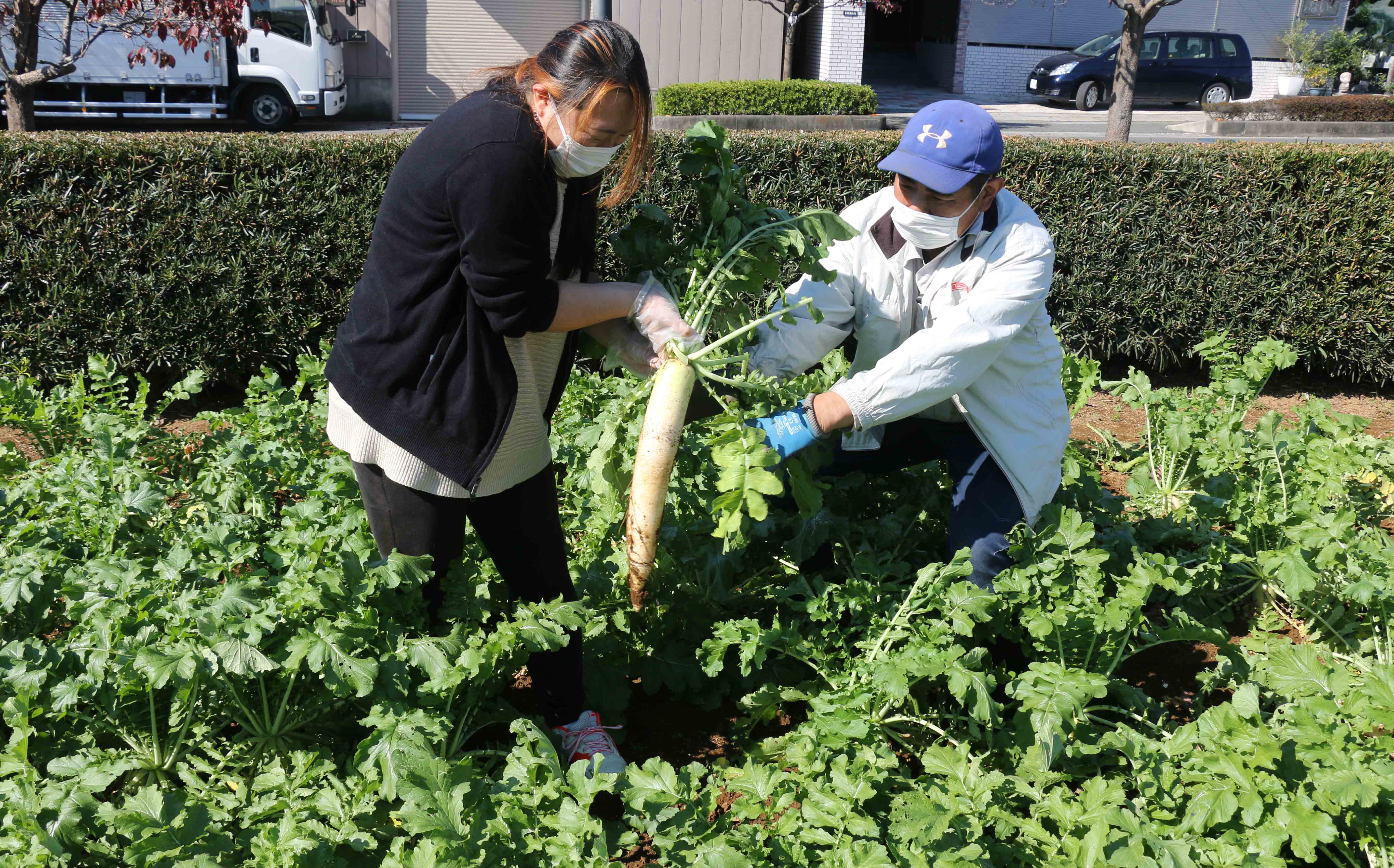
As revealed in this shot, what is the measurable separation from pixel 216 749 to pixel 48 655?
1.53 feet

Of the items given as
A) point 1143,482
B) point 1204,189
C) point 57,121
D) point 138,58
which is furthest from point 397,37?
point 1143,482

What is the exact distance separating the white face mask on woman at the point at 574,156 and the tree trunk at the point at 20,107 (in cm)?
585

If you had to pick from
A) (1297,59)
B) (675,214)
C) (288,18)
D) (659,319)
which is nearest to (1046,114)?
(1297,59)

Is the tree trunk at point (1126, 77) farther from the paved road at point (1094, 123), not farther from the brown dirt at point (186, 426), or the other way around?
the brown dirt at point (186, 426)

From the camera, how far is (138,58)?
7.09m

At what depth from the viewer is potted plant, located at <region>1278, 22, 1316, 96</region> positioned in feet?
85.8

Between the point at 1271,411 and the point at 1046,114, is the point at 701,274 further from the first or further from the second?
the point at 1046,114

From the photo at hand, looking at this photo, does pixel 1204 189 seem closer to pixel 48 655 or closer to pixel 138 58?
pixel 48 655

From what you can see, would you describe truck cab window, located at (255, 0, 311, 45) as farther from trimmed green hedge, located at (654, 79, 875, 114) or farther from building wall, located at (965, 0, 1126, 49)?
building wall, located at (965, 0, 1126, 49)

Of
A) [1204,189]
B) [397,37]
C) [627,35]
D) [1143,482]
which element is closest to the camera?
[627,35]

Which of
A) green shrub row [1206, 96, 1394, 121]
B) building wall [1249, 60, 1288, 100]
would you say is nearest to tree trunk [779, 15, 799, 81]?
green shrub row [1206, 96, 1394, 121]

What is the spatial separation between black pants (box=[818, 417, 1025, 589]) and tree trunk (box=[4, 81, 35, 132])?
6.01m

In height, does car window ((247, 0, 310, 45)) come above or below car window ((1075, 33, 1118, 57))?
below

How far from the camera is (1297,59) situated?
27297 millimetres
